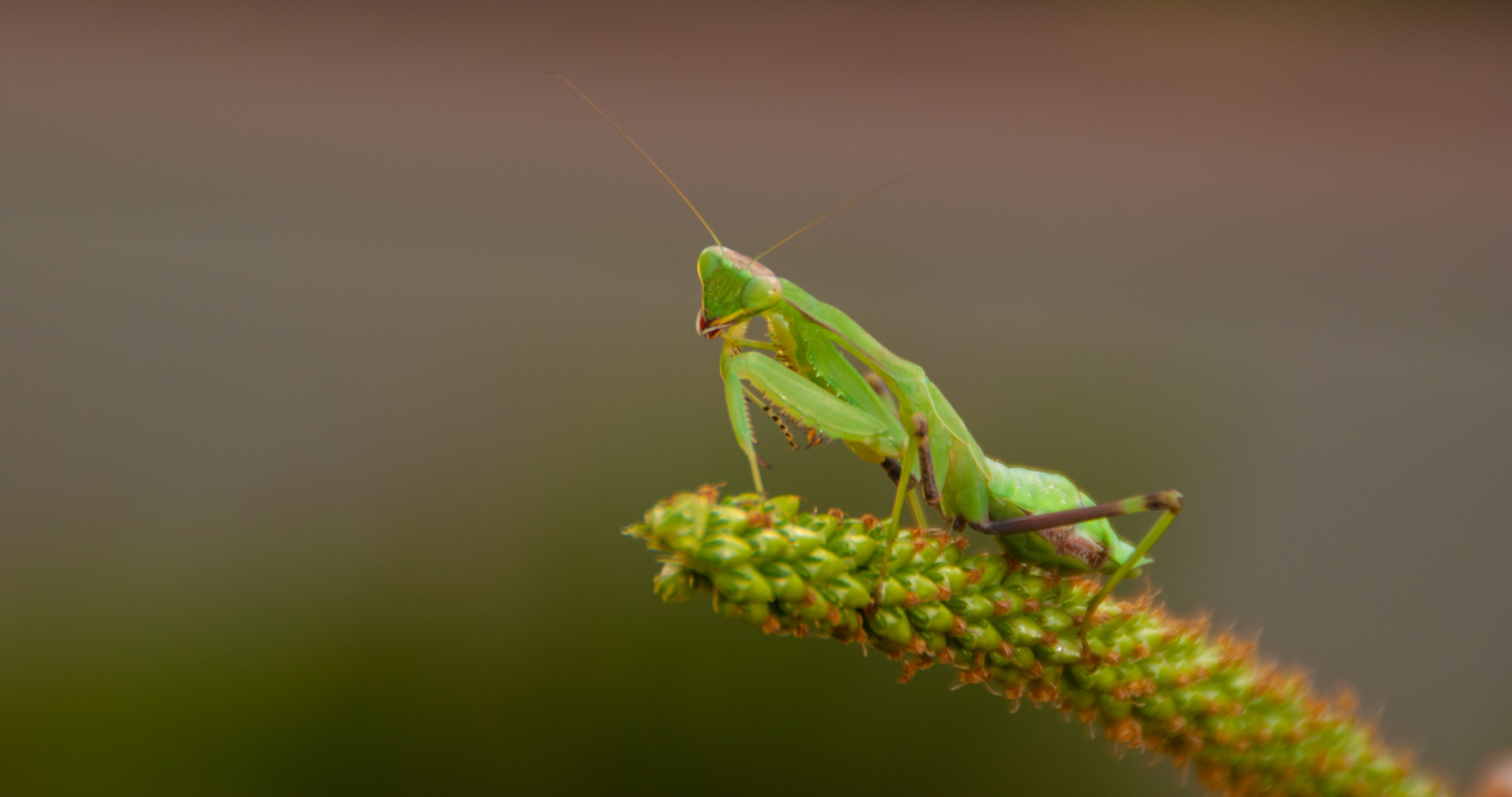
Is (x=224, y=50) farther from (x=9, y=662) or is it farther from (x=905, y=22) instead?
(x=905, y=22)

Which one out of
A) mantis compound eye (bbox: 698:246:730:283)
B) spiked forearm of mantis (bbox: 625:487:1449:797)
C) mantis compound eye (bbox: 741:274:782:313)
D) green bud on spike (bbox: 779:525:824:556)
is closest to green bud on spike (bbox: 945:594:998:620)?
spiked forearm of mantis (bbox: 625:487:1449:797)

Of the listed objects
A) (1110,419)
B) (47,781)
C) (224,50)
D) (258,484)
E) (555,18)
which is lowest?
(47,781)

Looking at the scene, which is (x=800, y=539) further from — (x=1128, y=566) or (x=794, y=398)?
(x=1128, y=566)

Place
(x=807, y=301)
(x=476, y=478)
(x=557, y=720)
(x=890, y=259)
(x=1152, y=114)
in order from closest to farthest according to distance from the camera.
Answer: (x=807, y=301) < (x=557, y=720) < (x=476, y=478) < (x=1152, y=114) < (x=890, y=259)

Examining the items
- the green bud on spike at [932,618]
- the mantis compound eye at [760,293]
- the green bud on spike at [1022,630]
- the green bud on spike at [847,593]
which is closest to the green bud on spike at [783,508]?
the green bud on spike at [847,593]

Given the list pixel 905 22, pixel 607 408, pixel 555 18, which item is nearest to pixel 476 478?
pixel 607 408

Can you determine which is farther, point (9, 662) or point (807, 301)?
point (9, 662)
